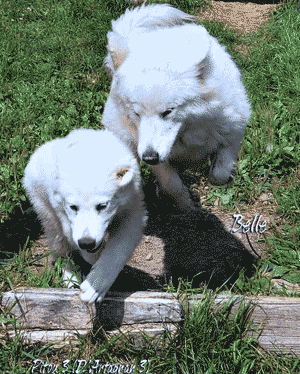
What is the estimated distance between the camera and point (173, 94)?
2834mm

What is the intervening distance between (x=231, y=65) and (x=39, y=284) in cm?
208

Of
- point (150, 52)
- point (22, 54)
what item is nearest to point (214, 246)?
point (150, 52)

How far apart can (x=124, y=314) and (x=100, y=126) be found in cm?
276

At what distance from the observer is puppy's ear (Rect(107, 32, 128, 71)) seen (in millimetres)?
3154

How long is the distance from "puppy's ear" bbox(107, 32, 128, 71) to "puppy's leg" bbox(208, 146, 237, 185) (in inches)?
38.5

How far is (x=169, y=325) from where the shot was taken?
8.14 feet

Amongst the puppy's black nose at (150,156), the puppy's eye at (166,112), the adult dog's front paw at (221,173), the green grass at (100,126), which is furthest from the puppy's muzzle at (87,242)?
the adult dog's front paw at (221,173)

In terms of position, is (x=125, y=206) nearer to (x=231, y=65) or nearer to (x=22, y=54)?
(x=231, y=65)

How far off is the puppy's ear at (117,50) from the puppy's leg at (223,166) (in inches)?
38.5

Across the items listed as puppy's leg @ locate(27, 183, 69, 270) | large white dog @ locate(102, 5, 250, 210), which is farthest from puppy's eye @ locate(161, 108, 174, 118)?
puppy's leg @ locate(27, 183, 69, 270)

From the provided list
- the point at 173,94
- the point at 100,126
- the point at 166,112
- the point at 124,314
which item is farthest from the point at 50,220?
the point at 100,126

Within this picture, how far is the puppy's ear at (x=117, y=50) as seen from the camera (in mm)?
3154

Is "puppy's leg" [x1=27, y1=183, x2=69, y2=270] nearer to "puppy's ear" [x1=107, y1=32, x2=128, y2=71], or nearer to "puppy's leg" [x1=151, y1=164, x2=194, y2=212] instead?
"puppy's ear" [x1=107, y1=32, x2=128, y2=71]

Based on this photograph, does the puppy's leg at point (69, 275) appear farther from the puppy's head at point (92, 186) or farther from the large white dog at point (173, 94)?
the large white dog at point (173, 94)
